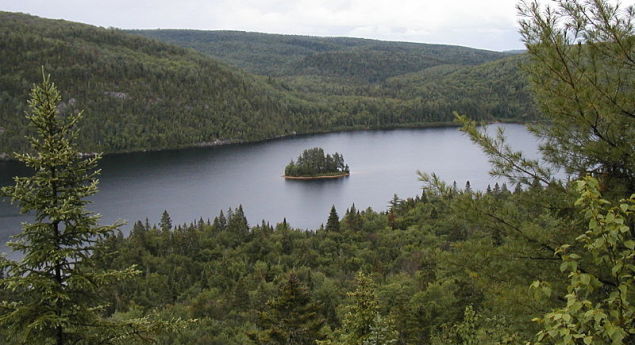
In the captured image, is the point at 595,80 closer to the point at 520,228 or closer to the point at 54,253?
the point at 520,228

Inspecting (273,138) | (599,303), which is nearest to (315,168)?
(273,138)

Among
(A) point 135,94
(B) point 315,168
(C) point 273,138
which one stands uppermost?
(A) point 135,94

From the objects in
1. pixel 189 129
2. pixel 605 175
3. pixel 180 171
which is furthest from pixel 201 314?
pixel 189 129

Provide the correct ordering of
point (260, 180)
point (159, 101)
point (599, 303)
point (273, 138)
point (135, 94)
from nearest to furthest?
point (599, 303) → point (260, 180) → point (273, 138) → point (135, 94) → point (159, 101)

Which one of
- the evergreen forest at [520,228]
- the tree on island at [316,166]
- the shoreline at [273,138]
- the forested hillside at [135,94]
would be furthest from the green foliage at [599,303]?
the forested hillside at [135,94]

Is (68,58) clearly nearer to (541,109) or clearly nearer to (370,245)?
(370,245)

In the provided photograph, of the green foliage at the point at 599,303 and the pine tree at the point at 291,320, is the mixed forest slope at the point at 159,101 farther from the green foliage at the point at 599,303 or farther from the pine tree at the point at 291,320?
the green foliage at the point at 599,303

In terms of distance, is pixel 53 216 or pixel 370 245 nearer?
pixel 53 216
